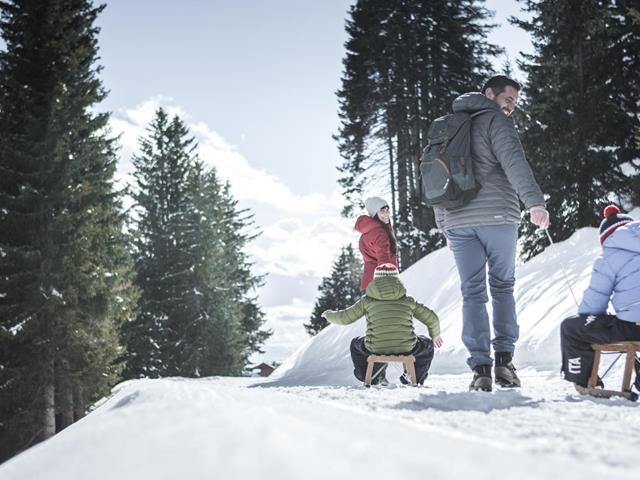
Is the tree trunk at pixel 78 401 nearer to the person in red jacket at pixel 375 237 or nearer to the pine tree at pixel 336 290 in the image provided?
the person in red jacket at pixel 375 237

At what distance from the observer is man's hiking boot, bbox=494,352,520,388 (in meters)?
4.18

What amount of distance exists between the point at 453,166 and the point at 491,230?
557mm

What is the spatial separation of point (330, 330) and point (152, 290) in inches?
731

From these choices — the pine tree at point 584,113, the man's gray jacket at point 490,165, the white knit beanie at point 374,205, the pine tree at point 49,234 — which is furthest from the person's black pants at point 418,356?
the pine tree at point 584,113

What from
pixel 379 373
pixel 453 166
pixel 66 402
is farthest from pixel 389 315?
pixel 66 402

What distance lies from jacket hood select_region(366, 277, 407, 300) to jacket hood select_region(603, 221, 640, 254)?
1.79 meters

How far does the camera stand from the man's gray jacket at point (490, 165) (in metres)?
4.12

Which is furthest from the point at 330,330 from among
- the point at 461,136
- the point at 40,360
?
the point at 461,136

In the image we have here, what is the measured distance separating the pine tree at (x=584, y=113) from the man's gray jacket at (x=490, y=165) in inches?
529

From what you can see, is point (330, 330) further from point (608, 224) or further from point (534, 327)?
point (608, 224)

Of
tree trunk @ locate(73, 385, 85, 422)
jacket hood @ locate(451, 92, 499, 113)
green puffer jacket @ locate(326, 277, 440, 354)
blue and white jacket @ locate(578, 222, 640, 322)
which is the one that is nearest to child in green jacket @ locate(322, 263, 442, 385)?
green puffer jacket @ locate(326, 277, 440, 354)

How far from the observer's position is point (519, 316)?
8914 mm

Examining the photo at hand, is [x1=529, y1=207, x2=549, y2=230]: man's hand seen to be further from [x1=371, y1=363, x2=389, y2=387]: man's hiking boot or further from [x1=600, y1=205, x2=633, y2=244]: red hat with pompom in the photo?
[x1=371, y1=363, x2=389, y2=387]: man's hiking boot

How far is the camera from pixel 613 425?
2078mm
